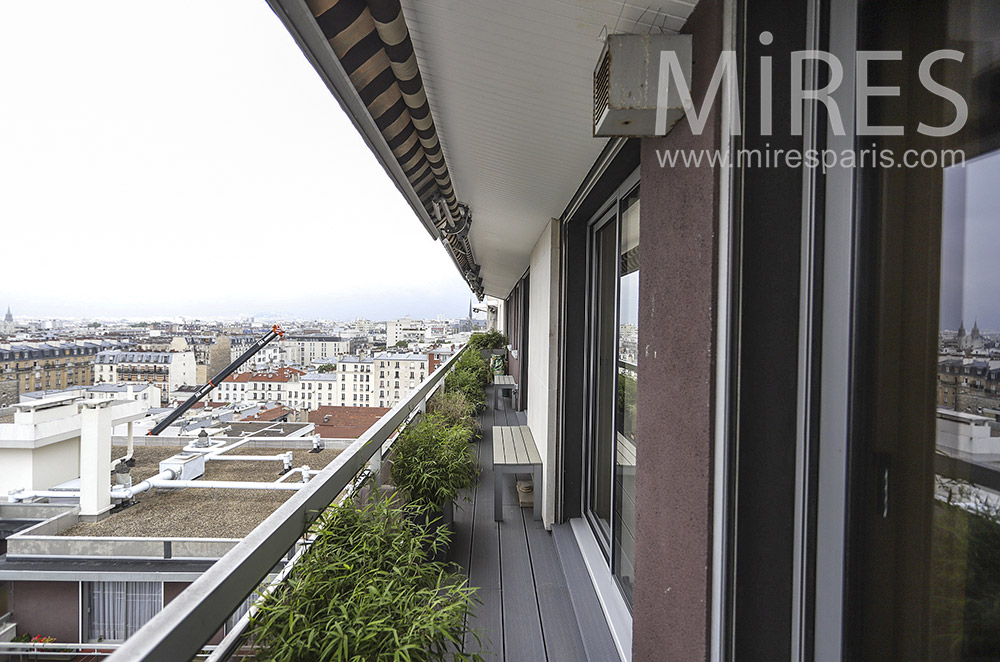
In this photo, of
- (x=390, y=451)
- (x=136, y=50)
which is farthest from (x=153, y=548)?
(x=136, y=50)

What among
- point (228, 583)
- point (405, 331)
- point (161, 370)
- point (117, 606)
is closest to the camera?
point (228, 583)

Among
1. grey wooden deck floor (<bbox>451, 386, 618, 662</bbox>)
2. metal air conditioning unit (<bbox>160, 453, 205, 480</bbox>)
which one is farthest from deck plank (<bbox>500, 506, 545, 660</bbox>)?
metal air conditioning unit (<bbox>160, 453, 205, 480</bbox>)

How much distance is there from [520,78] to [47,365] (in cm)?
584

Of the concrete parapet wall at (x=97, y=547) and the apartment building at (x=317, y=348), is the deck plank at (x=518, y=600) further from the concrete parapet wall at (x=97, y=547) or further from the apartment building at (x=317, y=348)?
the apartment building at (x=317, y=348)

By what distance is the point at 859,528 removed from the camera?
861mm

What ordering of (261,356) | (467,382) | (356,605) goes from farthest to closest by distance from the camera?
(261,356) → (467,382) → (356,605)

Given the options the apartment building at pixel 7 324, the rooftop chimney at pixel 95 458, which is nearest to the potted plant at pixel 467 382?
the rooftop chimney at pixel 95 458

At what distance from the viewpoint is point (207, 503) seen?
7695 mm

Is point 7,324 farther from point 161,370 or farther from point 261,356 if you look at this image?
point 261,356

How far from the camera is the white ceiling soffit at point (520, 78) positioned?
1.26m

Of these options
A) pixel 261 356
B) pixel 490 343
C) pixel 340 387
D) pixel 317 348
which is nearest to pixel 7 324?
pixel 261 356

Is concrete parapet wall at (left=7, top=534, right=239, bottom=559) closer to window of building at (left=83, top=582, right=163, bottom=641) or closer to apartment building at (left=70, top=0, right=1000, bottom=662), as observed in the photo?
window of building at (left=83, top=582, right=163, bottom=641)

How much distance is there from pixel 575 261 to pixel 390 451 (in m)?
1.76

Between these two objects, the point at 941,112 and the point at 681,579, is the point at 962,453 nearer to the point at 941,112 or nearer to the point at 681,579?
the point at 941,112
